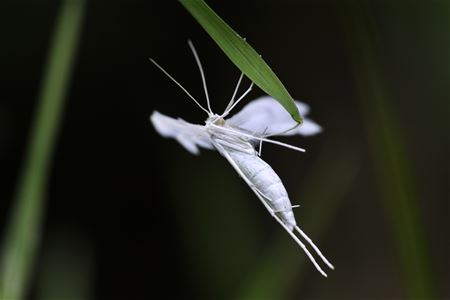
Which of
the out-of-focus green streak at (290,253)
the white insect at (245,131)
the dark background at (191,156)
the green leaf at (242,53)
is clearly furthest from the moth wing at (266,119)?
the dark background at (191,156)

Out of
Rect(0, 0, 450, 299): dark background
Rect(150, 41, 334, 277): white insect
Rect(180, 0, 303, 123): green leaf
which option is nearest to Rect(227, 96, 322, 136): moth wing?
Rect(150, 41, 334, 277): white insect

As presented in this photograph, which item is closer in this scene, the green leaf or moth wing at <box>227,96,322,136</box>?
the green leaf

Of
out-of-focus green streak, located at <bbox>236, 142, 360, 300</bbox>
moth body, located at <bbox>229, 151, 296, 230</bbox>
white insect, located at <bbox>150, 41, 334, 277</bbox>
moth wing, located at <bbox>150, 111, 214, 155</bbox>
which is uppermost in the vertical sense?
moth wing, located at <bbox>150, 111, 214, 155</bbox>
